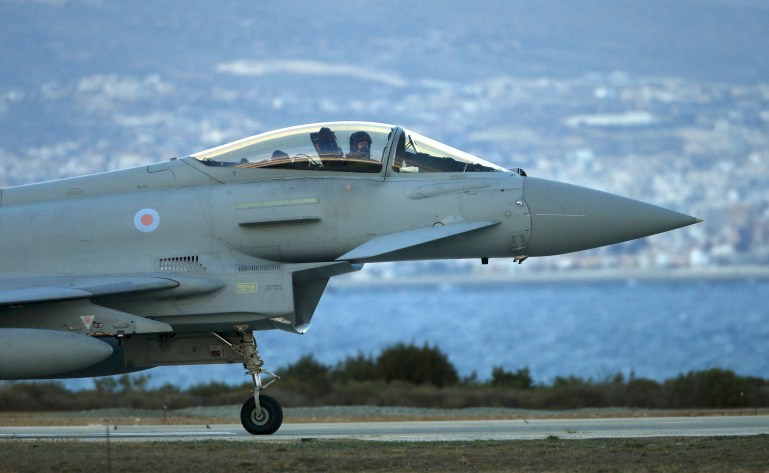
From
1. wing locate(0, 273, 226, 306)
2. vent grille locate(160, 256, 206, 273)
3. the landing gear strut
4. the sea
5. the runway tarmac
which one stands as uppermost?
the sea

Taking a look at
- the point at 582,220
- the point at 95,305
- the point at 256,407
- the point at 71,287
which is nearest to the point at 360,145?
the point at 582,220

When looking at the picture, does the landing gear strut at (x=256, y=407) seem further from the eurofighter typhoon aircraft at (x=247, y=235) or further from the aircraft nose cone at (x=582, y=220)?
the aircraft nose cone at (x=582, y=220)

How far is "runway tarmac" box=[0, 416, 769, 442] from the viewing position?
1739 cm

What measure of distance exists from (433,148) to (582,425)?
5373 millimetres

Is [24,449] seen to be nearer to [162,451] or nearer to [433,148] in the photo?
[162,451]

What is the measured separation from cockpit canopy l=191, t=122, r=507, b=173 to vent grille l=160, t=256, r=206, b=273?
139cm

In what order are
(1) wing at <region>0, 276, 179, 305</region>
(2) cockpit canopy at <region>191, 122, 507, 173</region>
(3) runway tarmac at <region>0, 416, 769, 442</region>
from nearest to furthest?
1. (1) wing at <region>0, 276, 179, 305</region>
2. (2) cockpit canopy at <region>191, 122, 507, 173</region>
3. (3) runway tarmac at <region>0, 416, 769, 442</region>

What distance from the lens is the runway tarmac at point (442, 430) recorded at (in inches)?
685

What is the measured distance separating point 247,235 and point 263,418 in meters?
2.50

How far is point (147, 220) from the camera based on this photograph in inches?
666

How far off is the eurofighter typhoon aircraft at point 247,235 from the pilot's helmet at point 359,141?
18 millimetres

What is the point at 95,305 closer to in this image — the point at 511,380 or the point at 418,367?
the point at 418,367

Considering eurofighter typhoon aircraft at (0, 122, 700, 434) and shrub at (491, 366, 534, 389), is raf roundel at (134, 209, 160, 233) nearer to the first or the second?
eurofighter typhoon aircraft at (0, 122, 700, 434)

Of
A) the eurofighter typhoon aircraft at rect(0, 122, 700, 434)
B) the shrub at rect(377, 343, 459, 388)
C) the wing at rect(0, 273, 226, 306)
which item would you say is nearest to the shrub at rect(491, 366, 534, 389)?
the shrub at rect(377, 343, 459, 388)
